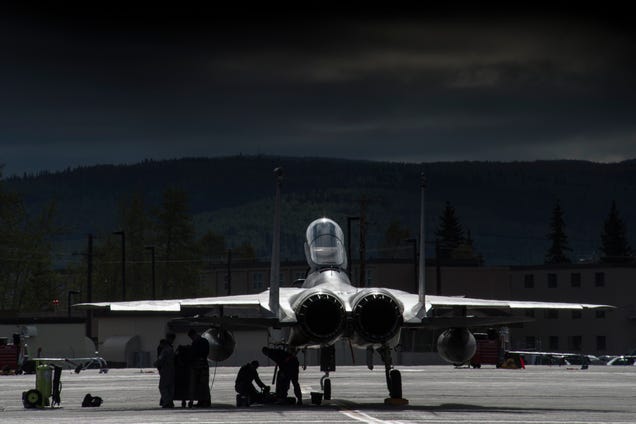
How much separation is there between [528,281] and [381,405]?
108641 millimetres

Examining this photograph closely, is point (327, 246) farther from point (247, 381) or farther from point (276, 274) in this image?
point (247, 381)

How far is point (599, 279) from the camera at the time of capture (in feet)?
427

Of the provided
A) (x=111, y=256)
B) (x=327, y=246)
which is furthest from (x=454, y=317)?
(x=111, y=256)

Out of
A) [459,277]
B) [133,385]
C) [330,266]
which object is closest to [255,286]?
[459,277]

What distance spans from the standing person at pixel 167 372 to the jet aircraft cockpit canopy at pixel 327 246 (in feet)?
15.9

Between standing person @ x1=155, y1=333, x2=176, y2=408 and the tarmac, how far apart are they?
459 millimetres

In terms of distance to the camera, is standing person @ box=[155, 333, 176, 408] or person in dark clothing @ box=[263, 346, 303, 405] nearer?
standing person @ box=[155, 333, 176, 408]

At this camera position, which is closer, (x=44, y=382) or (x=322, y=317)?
(x=322, y=317)

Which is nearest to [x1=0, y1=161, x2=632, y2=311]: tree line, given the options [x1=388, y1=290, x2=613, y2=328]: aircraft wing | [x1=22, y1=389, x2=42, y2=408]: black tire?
[x1=388, y1=290, x2=613, y2=328]: aircraft wing

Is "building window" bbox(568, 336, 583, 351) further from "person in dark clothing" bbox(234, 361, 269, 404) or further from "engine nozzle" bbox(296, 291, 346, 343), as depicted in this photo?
"engine nozzle" bbox(296, 291, 346, 343)

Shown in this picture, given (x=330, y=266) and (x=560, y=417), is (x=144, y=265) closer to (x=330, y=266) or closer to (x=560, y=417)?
(x=330, y=266)

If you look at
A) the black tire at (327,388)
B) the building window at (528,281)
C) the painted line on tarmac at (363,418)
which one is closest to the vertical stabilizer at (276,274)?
the black tire at (327,388)

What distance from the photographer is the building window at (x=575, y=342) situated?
13225 cm

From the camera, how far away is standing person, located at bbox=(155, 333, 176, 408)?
3117cm
